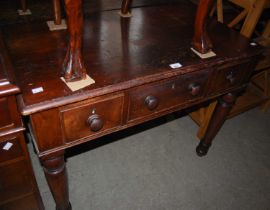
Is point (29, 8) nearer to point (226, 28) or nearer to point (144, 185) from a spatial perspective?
point (226, 28)

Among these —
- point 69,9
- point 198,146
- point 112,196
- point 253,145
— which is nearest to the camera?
point 69,9

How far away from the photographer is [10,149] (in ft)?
2.66

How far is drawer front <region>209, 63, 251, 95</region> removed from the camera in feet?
3.61

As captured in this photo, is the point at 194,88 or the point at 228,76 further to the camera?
the point at 228,76

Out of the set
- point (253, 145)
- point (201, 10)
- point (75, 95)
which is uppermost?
point (201, 10)

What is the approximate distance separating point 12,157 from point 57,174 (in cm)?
18

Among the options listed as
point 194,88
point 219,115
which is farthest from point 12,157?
point 219,115

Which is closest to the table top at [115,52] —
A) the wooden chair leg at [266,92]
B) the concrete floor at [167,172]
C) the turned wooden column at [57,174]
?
the turned wooden column at [57,174]

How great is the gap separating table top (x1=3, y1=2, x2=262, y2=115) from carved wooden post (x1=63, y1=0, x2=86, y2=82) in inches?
1.9

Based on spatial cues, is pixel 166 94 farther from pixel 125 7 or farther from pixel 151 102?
pixel 125 7

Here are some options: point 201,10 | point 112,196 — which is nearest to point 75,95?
point 201,10

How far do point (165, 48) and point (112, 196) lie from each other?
2.93ft

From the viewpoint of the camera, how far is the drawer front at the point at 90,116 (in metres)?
0.79

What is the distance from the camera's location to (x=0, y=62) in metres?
0.75
